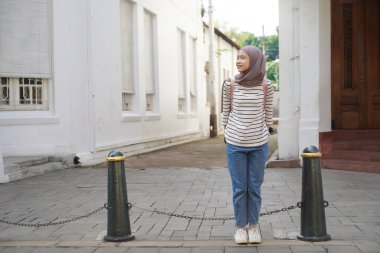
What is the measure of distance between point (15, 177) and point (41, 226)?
13.4ft

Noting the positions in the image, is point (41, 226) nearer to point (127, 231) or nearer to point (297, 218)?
point (127, 231)

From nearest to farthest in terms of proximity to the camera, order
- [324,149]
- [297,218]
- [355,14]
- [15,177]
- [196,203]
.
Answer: [297,218]
[196,203]
[15,177]
[324,149]
[355,14]

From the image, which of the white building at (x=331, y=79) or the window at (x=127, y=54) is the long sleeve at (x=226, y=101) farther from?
the window at (x=127, y=54)

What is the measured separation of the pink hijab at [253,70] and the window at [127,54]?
9.85 meters

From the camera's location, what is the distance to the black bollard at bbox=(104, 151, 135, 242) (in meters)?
5.38

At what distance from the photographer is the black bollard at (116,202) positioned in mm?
5383

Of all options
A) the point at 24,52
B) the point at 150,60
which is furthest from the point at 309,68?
the point at 150,60

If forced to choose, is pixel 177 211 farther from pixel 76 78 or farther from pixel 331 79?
pixel 76 78

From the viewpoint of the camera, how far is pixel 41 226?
20.1 ft

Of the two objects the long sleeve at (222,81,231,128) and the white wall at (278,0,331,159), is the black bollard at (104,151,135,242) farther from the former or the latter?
the white wall at (278,0,331,159)

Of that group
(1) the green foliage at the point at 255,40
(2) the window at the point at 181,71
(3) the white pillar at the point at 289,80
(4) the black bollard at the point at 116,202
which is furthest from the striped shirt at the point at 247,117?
(1) the green foliage at the point at 255,40

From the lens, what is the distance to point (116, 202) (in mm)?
5383

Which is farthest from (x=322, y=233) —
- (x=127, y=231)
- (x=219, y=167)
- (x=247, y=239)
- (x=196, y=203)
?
(x=219, y=167)

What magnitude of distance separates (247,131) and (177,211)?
2135 mm
